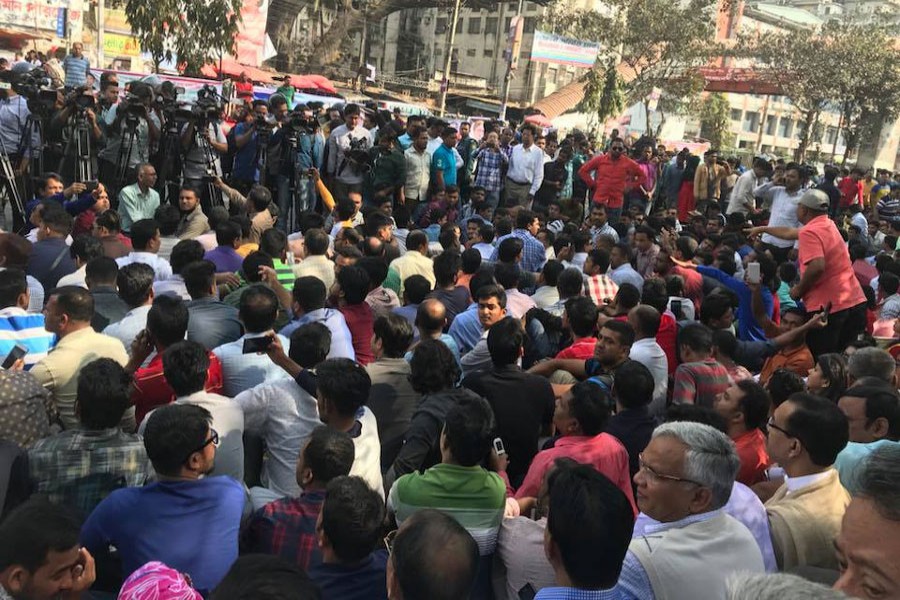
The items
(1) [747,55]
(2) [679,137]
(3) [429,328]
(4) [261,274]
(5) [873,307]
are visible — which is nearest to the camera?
(3) [429,328]

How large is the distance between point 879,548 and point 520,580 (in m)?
1.16

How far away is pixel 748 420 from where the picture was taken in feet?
10.9

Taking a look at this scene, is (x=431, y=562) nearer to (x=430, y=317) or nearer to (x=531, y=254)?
(x=430, y=317)

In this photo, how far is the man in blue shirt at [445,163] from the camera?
8867mm

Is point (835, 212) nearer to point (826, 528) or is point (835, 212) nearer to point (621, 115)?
point (826, 528)

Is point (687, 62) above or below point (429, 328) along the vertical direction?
above

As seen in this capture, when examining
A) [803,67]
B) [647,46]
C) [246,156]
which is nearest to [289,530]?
[246,156]

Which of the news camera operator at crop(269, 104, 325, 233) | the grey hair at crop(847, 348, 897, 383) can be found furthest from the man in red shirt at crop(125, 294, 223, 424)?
the news camera operator at crop(269, 104, 325, 233)

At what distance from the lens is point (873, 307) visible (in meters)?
6.29

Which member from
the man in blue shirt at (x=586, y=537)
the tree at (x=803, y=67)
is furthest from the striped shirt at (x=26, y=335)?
the tree at (x=803, y=67)

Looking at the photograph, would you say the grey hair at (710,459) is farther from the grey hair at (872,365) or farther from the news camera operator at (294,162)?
the news camera operator at (294,162)

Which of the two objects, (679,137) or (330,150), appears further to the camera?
(679,137)

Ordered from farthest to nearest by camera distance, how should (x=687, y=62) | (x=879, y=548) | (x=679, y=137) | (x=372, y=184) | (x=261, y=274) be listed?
(x=679, y=137) → (x=687, y=62) → (x=372, y=184) → (x=261, y=274) → (x=879, y=548)

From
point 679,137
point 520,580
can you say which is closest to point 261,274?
point 520,580
